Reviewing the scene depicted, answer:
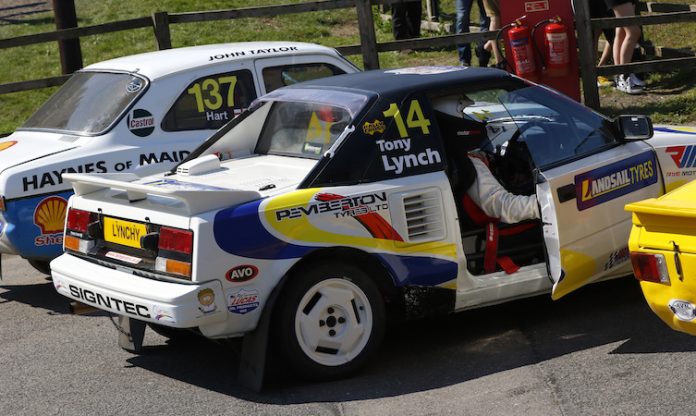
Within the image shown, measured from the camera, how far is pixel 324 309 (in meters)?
5.80

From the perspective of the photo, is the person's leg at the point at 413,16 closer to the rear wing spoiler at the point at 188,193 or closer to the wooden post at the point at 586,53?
the wooden post at the point at 586,53

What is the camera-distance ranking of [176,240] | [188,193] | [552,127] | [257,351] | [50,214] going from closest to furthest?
1. [188,193]
2. [176,240]
3. [257,351]
4. [552,127]
5. [50,214]

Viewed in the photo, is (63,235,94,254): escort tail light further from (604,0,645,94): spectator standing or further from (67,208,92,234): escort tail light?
(604,0,645,94): spectator standing

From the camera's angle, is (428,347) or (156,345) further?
(156,345)

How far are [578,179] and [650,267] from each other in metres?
1.30

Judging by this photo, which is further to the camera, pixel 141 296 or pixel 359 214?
pixel 359 214

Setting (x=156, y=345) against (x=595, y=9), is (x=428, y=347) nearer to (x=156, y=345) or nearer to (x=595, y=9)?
(x=156, y=345)

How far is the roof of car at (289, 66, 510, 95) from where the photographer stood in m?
6.33

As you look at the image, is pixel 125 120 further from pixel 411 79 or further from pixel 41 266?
pixel 411 79

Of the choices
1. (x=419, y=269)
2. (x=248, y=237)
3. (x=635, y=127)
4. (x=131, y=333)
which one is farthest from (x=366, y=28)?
(x=248, y=237)

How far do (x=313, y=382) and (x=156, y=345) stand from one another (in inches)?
54.1

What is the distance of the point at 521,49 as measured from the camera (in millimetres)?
12242

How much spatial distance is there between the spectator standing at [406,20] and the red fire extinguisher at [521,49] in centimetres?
406

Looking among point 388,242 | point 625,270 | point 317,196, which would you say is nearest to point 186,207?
point 317,196
